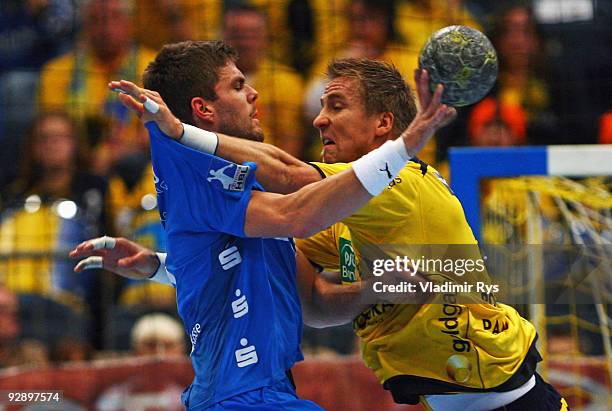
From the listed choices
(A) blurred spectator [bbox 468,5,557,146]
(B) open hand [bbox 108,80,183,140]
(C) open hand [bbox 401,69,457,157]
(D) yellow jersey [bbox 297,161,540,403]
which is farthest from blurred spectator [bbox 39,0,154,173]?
(C) open hand [bbox 401,69,457,157]

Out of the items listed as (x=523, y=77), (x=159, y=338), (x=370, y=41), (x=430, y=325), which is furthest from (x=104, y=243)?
(x=523, y=77)

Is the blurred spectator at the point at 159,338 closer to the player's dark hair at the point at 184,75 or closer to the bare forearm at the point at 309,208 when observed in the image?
the player's dark hair at the point at 184,75

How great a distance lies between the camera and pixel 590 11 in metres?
9.15

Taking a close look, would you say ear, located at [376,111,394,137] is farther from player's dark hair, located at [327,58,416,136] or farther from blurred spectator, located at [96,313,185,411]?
blurred spectator, located at [96,313,185,411]

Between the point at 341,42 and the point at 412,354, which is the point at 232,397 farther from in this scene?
the point at 341,42

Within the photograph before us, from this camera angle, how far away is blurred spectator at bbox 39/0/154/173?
838 cm

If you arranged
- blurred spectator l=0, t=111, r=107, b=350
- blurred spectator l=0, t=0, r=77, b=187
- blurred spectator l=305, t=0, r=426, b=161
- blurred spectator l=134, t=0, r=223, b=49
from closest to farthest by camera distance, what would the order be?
blurred spectator l=0, t=111, r=107, b=350, blurred spectator l=305, t=0, r=426, b=161, blurred spectator l=0, t=0, r=77, b=187, blurred spectator l=134, t=0, r=223, b=49

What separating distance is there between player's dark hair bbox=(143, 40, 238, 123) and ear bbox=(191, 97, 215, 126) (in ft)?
0.06

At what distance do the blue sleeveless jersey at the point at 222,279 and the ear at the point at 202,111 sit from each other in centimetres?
31

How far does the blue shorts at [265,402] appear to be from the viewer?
3.55 m

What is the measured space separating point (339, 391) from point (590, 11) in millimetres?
4547

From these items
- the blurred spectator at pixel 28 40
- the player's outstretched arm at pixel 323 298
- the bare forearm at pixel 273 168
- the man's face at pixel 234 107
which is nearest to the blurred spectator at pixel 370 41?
the blurred spectator at pixel 28 40

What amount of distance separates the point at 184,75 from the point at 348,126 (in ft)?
2.27

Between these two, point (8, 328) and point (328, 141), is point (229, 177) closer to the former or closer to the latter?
point (328, 141)
